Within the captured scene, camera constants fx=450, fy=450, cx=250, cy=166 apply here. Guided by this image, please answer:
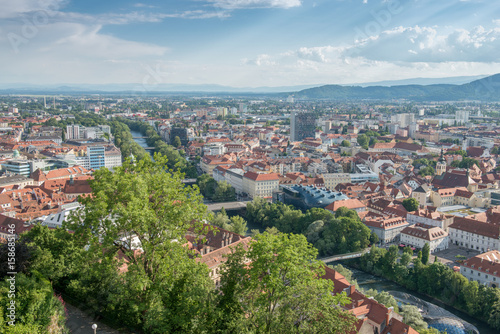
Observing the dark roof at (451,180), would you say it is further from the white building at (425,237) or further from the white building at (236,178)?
the white building at (236,178)

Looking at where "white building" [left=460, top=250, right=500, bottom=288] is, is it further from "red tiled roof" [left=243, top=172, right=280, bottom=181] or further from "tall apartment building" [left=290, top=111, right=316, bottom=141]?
"tall apartment building" [left=290, top=111, right=316, bottom=141]

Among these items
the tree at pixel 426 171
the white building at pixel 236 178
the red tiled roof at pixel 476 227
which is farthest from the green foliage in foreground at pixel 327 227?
the tree at pixel 426 171

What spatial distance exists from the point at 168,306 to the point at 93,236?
2451 mm

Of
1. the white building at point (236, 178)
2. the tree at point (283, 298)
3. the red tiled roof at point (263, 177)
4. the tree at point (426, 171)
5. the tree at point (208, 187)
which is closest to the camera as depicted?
the tree at point (283, 298)

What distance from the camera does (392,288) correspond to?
25984 mm

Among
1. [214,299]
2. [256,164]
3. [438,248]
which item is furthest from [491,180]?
[214,299]

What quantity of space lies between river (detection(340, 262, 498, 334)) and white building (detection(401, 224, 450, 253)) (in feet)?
19.5

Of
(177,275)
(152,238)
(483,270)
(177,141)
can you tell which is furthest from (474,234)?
(177,141)

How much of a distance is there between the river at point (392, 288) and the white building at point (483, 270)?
2.71 metres

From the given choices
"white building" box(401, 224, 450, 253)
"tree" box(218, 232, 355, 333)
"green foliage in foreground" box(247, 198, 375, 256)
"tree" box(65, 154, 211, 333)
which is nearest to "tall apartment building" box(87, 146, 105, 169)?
"green foliage in foreground" box(247, 198, 375, 256)

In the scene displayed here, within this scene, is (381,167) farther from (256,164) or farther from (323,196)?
(323,196)

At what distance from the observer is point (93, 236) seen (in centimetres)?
1072

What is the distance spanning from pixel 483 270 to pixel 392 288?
5008 mm

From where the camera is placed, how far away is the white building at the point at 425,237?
103 feet
